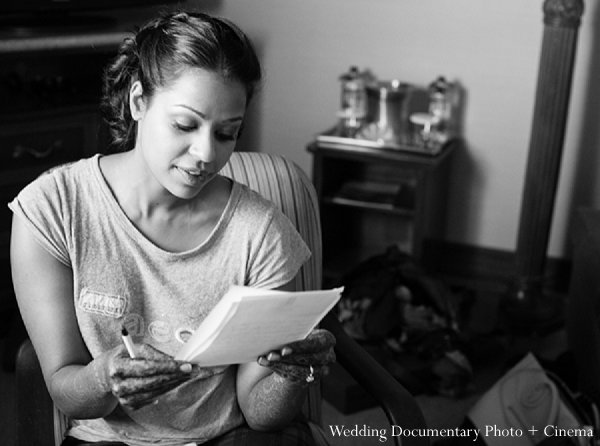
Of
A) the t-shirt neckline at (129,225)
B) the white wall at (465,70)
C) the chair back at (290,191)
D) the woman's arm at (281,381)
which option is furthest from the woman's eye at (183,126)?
the white wall at (465,70)

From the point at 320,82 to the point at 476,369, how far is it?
1.34m

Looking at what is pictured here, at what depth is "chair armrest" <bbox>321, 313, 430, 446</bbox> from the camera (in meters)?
1.34

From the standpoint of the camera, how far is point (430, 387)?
2.59 meters

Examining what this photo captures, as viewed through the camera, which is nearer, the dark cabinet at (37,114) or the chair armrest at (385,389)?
the chair armrest at (385,389)

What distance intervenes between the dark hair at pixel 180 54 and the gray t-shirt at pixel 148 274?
0.16m

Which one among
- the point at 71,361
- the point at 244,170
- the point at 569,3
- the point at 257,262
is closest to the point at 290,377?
the point at 257,262

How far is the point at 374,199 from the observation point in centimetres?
316

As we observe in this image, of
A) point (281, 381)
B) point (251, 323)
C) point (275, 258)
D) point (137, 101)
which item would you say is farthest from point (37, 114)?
point (251, 323)

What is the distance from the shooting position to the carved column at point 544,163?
9.05ft

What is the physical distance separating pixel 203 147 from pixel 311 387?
1.95ft

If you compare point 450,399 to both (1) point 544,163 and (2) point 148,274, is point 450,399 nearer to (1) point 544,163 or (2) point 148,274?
(1) point 544,163

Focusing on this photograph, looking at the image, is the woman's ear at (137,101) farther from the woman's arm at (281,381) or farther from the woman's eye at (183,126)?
the woman's arm at (281,381)

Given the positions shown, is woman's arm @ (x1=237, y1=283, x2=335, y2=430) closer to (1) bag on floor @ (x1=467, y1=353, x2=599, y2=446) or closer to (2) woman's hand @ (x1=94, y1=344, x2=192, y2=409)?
(2) woman's hand @ (x1=94, y1=344, x2=192, y2=409)

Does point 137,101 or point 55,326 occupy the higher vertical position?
point 137,101
